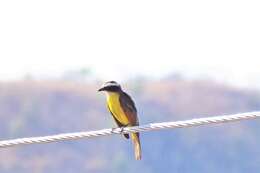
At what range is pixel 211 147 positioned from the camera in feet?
141

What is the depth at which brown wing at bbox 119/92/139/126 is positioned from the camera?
1084 centimetres

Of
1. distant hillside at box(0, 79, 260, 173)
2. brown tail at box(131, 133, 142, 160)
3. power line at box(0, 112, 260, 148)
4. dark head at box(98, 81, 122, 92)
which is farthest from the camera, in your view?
distant hillside at box(0, 79, 260, 173)

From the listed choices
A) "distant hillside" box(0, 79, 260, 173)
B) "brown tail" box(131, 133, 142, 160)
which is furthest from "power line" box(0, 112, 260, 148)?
"distant hillside" box(0, 79, 260, 173)

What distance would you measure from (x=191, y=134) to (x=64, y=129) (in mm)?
4172

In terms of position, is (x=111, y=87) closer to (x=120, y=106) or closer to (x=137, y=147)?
(x=120, y=106)

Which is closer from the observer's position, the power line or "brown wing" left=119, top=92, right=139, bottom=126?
the power line

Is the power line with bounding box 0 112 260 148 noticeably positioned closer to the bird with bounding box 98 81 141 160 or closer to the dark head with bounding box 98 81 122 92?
the bird with bounding box 98 81 141 160

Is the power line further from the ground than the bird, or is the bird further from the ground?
the bird

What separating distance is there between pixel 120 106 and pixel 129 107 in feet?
0.24

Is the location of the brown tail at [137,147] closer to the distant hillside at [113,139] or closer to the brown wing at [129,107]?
the brown wing at [129,107]

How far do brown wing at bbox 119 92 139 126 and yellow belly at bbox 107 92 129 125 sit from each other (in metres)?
0.03

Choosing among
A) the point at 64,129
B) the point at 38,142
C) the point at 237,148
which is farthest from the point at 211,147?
the point at 38,142

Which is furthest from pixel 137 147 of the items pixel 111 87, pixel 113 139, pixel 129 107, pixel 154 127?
pixel 113 139

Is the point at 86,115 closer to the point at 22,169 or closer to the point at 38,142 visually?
the point at 22,169
